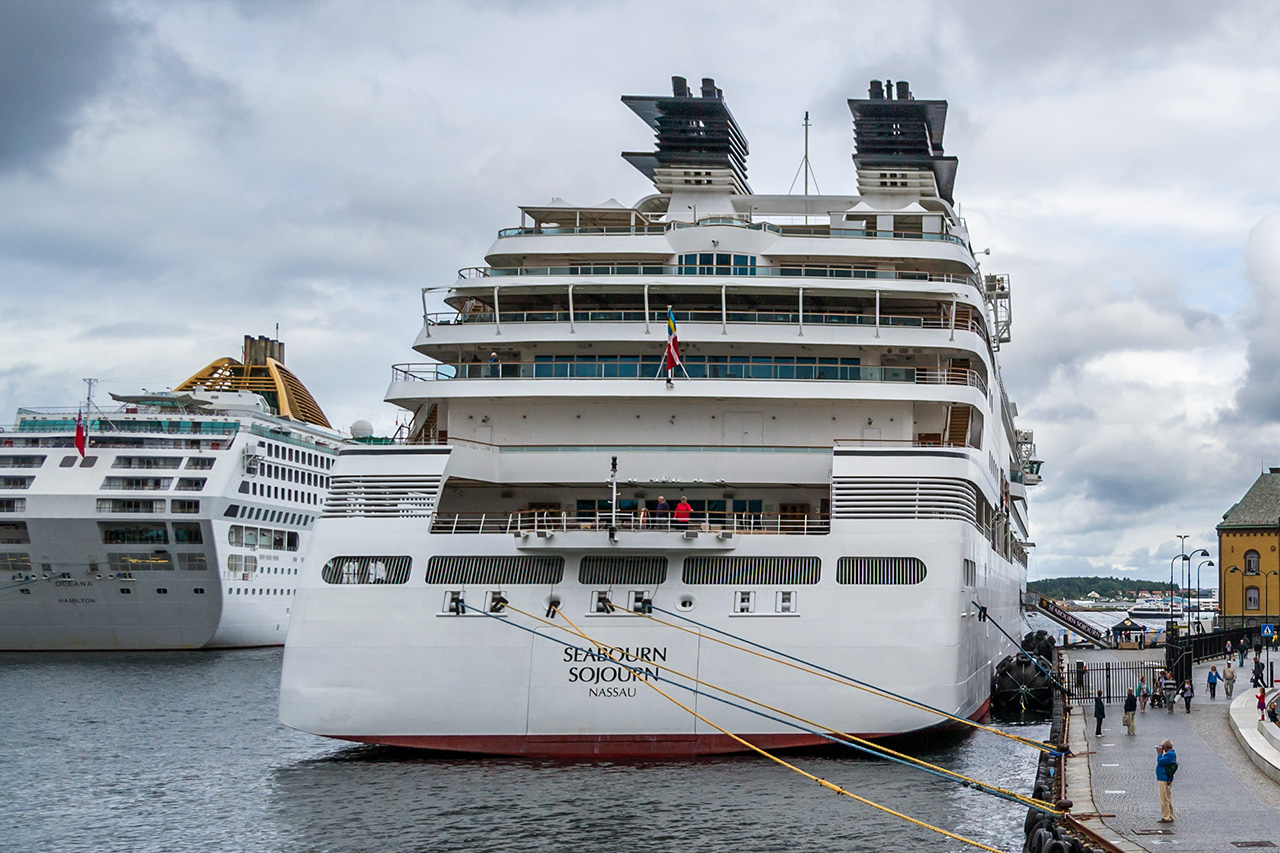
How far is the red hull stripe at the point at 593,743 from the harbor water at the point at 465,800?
29 centimetres

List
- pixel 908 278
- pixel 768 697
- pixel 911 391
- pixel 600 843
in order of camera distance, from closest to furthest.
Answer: pixel 600 843, pixel 768 697, pixel 911 391, pixel 908 278

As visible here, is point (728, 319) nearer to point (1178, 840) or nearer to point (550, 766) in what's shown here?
point (550, 766)

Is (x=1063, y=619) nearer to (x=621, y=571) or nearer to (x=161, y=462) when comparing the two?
(x=161, y=462)

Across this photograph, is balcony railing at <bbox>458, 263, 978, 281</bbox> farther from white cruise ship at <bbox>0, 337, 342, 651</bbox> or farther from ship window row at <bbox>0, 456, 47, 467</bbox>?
ship window row at <bbox>0, 456, 47, 467</bbox>

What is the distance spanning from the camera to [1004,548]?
43.7 meters

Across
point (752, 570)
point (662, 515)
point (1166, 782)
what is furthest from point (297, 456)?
point (1166, 782)

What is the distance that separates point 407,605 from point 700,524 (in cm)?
571

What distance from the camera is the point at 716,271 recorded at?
32094 millimetres

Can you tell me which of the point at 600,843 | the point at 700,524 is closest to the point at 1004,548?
the point at 700,524

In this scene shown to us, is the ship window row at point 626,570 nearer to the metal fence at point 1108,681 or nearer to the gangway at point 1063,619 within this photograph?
the metal fence at point 1108,681

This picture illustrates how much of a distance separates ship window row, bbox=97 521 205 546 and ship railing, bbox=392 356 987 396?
41202 mm

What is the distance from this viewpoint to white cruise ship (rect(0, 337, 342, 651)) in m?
67.5

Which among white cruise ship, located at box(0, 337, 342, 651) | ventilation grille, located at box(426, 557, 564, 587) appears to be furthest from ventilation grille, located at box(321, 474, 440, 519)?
white cruise ship, located at box(0, 337, 342, 651)

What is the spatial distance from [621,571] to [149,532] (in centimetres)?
4841
